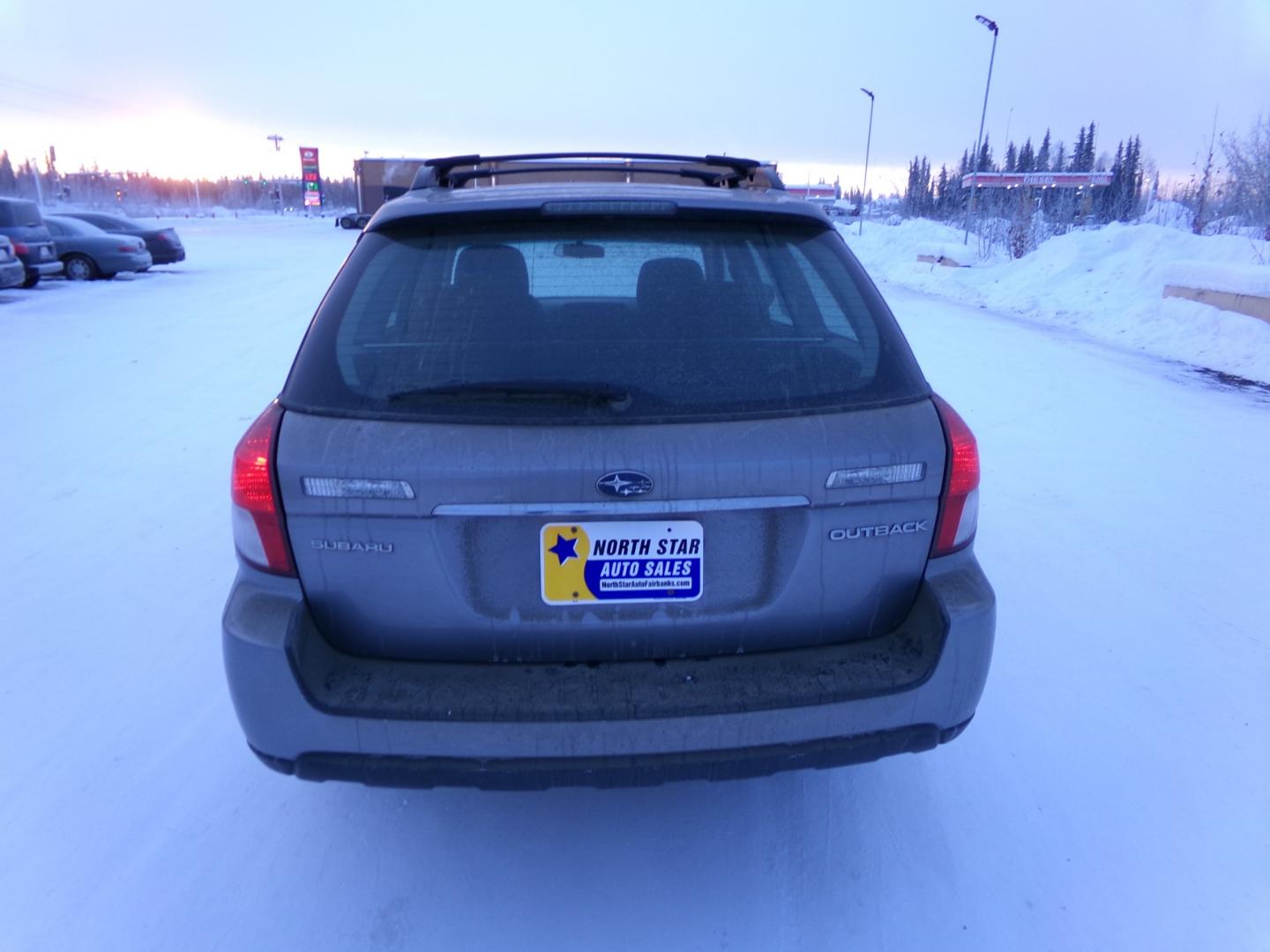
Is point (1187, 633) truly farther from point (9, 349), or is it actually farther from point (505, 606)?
point (9, 349)

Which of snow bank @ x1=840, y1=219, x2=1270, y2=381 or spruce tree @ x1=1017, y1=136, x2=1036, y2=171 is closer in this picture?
snow bank @ x1=840, y1=219, x2=1270, y2=381

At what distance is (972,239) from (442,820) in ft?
95.6

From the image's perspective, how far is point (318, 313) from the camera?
7.52 feet

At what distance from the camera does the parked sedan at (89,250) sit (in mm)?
17578

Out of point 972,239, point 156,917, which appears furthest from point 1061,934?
point 972,239

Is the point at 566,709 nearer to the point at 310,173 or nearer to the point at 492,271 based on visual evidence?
the point at 492,271

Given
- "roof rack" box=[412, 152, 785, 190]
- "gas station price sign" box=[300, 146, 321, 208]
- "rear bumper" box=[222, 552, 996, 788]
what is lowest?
"rear bumper" box=[222, 552, 996, 788]

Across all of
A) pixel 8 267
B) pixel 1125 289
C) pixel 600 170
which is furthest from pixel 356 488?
pixel 8 267

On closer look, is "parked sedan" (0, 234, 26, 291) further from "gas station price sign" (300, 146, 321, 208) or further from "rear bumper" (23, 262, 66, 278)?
"gas station price sign" (300, 146, 321, 208)

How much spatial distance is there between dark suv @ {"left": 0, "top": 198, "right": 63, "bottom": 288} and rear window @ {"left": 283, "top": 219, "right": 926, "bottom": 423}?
55.8 feet

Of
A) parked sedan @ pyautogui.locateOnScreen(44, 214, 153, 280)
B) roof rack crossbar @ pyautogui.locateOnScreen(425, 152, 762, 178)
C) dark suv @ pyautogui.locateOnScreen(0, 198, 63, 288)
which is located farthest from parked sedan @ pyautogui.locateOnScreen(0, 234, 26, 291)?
roof rack crossbar @ pyautogui.locateOnScreen(425, 152, 762, 178)

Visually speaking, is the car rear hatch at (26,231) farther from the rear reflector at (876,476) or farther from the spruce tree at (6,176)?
the spruce tree at (6,176)

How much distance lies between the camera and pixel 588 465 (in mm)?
1955

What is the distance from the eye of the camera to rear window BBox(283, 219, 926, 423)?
2062 millimetres
